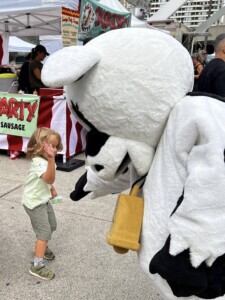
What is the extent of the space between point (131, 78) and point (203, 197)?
43 centimetres

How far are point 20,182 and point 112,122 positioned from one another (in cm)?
327

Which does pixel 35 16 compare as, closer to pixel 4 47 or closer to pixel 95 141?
pixel 4 47

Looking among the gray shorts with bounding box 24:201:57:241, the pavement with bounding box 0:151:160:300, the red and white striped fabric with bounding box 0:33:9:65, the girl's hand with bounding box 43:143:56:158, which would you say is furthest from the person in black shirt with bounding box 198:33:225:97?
the red and white striped fabric with bounding box 0:33:9:65

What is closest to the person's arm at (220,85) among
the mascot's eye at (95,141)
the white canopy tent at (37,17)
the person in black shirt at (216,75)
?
the person in black shirt at (216,75)

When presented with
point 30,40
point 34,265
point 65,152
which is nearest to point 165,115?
point 34,265

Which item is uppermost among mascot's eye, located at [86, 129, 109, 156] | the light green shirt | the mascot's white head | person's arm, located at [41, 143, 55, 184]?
the mascot's white head

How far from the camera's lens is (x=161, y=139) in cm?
116

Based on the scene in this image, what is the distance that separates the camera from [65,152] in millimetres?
4809

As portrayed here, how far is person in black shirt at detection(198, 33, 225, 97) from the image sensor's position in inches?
149

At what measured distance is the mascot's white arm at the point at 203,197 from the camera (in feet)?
3.18

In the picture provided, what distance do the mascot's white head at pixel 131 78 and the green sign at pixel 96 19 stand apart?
509cm

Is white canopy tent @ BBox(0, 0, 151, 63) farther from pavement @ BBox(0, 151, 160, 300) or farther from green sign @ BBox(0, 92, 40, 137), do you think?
pavement @ BBox(0, 151, 160, 300)

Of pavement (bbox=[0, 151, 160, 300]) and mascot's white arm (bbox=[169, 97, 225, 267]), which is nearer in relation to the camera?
mascot's white arm (bbox=[169, 97, 225, 267])

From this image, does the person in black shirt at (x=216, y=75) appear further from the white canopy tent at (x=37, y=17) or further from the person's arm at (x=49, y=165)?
the white canopy tent at (x=37, y=17)
